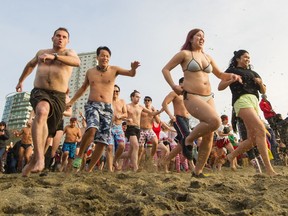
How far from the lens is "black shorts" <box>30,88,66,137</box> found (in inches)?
182

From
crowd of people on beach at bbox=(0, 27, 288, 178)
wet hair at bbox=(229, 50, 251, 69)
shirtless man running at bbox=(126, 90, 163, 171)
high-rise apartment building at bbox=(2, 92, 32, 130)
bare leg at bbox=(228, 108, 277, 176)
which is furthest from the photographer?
high-rise apartment building at bbox=(2, 92, 32, 130)

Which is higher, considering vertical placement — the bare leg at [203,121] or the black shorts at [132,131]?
the black shorts at [132,131]

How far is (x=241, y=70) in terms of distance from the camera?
5.86 meters

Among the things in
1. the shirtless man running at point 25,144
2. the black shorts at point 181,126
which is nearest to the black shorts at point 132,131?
the black shorts at point 181,126

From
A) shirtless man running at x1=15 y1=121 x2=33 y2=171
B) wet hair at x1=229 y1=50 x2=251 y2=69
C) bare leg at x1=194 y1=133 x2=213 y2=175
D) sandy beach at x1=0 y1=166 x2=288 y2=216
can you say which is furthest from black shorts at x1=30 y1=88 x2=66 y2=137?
shirtless man running at x1=15 y1=121 x2=33 y2=171

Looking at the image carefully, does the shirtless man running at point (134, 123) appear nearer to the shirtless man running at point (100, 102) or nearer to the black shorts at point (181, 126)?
the black shorts at point (181, 126)

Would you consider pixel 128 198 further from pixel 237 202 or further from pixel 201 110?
pixel 201 110

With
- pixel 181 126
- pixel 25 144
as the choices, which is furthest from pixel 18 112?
pixel 181 126

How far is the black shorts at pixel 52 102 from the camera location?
182 inches

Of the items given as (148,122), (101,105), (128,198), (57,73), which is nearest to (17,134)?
(148,122)

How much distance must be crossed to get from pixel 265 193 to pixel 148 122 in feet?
21.5

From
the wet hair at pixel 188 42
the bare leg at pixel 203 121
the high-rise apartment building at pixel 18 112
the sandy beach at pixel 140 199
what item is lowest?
the sandy beach at pixel 140 199

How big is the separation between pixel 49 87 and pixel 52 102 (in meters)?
0.27

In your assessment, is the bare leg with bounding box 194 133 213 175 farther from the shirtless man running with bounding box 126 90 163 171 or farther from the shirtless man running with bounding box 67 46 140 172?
the shirtless man running with bounding box 126 90 163 171
